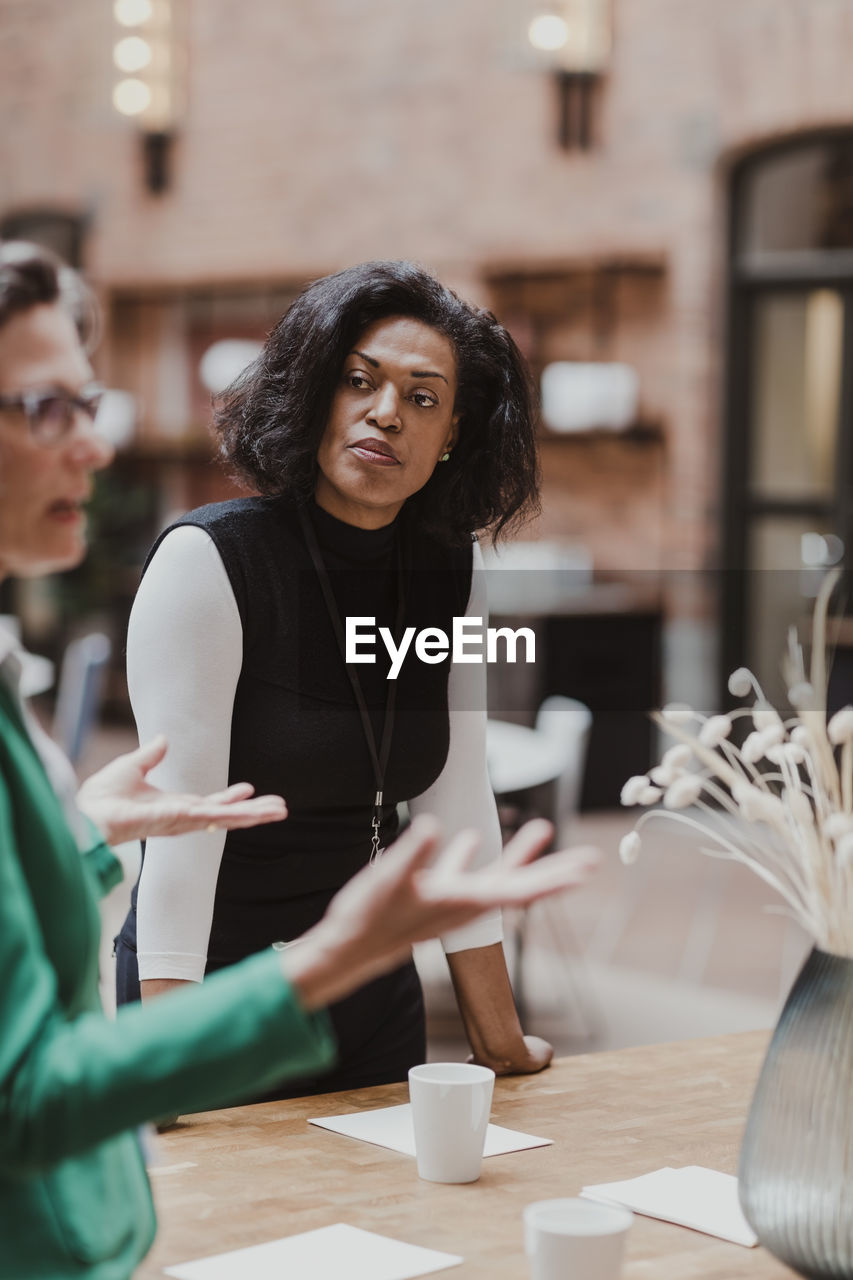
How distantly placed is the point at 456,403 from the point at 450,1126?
3.04 ft

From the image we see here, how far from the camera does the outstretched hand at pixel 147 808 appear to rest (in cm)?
122

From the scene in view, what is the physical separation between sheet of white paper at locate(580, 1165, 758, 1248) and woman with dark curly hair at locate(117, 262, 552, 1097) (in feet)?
1.26

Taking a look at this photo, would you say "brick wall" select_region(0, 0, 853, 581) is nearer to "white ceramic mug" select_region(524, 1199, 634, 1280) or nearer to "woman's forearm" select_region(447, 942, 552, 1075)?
"woman's forearm" select_region(447, 942, 552, 1075)

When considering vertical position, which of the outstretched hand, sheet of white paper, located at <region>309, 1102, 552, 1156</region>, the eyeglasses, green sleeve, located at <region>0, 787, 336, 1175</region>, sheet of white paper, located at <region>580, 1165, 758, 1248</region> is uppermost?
the eyeglasses

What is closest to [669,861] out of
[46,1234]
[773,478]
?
[773,478]

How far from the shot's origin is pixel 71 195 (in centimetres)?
1062

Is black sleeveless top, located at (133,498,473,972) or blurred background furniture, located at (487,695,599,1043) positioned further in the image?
blurred background furniture, located at (487,695,599,1043)

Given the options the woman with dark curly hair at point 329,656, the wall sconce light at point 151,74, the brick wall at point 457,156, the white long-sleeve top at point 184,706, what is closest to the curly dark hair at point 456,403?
Result: the woman with dark curly hair at point 329,656

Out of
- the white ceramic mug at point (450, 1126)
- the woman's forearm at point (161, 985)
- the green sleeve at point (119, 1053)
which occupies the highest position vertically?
the green sleeve at point (119, 1053)

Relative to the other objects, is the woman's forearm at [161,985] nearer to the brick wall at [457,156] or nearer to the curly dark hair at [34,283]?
the curly dark hair at [34,283]

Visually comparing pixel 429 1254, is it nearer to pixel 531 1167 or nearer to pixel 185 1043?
pixel 531 1167

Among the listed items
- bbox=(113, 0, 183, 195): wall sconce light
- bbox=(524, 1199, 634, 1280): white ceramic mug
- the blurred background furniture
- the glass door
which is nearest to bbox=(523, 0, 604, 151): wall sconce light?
the glass door

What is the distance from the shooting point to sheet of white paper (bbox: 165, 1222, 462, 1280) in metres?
1.24

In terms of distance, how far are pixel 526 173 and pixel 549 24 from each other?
0.91 m
